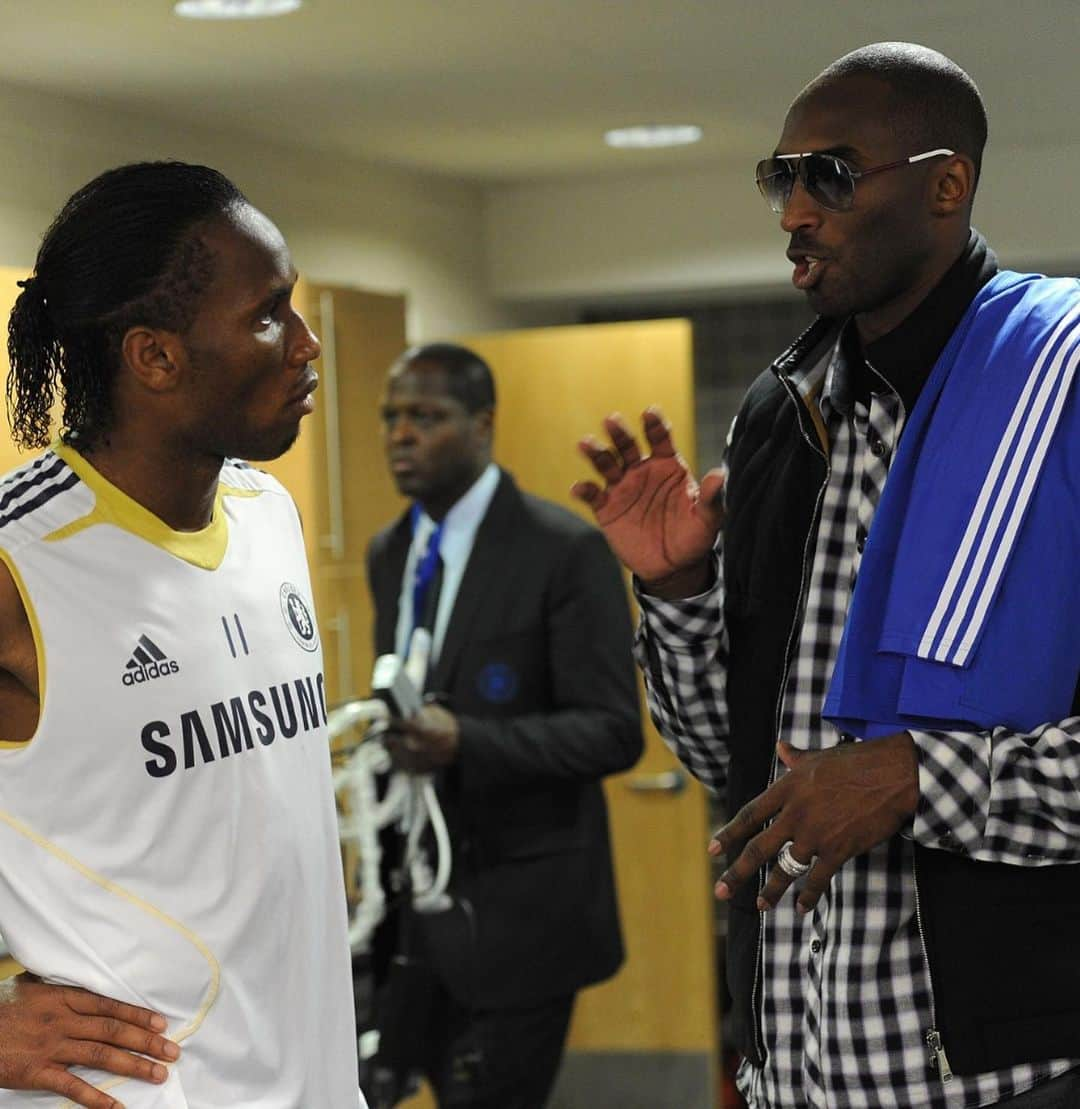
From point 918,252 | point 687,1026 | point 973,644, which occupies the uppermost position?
point 918,252

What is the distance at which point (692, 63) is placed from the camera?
133 inches

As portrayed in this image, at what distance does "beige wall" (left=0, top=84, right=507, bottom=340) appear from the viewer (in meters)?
3.30

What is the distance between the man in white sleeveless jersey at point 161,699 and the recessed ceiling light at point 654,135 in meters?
2.78

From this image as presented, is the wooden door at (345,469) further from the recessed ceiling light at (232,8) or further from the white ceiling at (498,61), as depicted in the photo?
the recessed ceiling light at (232,8)

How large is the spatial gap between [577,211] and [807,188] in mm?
3625

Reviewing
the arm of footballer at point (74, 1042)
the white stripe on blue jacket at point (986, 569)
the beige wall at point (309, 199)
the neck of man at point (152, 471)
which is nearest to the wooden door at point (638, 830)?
the beige wall at point (309, 199)

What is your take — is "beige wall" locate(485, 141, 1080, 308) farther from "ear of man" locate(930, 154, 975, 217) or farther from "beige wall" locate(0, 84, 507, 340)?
"ear of man" locate(930, 154, 975, 217)

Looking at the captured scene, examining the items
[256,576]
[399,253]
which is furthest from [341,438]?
[256,576]

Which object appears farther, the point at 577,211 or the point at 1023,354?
the point at 577,211

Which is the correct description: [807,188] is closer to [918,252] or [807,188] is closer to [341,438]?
[918,252]

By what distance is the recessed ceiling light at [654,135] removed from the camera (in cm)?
413

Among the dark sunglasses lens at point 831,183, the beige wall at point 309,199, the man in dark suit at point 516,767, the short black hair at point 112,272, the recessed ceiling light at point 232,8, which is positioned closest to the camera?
the short black hair at point 112,272

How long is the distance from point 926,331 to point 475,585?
59.2 inches

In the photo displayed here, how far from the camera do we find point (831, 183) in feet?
5.08
